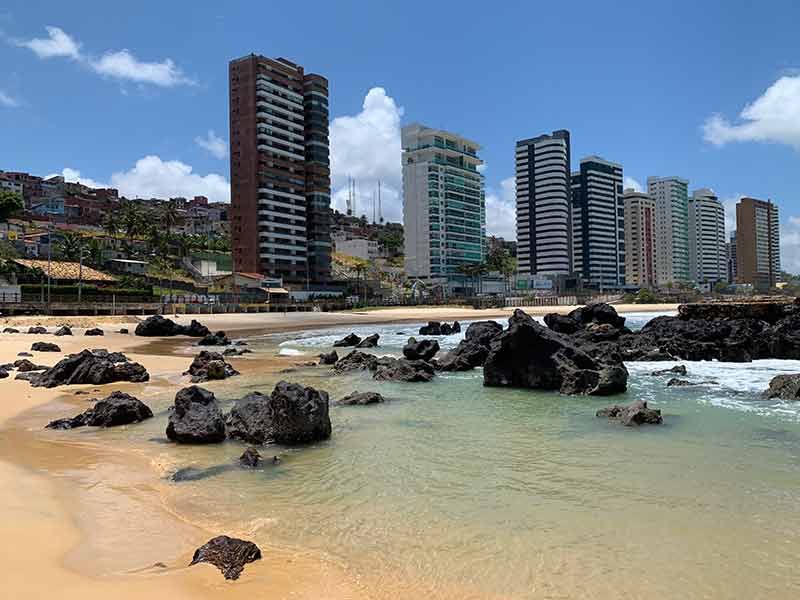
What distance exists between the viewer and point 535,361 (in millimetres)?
21734

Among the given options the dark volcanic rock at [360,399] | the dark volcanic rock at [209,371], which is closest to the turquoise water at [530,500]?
the dark volcanic rock at [360,399]

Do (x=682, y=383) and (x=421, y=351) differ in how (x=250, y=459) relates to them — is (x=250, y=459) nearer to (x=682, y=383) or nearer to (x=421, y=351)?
(x=682, y=383)

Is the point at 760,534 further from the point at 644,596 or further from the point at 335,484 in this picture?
the point at 335,484

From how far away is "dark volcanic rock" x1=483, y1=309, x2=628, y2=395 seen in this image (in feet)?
69.0

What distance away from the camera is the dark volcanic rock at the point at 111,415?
562 inches

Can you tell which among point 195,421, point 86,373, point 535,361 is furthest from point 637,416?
point 86,373

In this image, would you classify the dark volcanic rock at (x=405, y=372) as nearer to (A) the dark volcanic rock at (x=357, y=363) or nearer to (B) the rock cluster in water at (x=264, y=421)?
(A) the dark volcanic rock at (x=357, y=363)

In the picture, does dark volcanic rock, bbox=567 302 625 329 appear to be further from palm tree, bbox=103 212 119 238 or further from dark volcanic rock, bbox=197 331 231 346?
palm tree, bbox=103 212 119 238

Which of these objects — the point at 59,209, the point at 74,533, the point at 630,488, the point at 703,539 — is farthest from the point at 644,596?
the point at 59,209

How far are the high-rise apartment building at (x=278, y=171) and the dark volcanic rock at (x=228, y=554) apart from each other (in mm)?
131631

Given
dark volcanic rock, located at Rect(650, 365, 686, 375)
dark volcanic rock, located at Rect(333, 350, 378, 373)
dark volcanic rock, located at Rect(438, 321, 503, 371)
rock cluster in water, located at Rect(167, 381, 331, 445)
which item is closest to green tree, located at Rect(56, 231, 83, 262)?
dark volcanic rock, located at Rect(333, 350, 378, 373)

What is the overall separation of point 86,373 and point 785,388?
76.5 feet

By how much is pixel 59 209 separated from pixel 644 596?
181995 millimetres

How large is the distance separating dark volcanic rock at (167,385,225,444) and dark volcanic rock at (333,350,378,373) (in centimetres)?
1330
